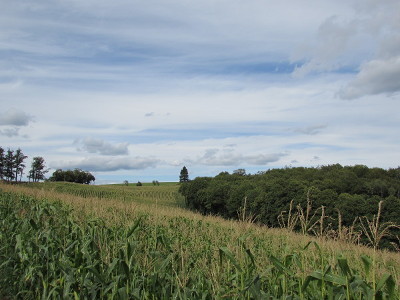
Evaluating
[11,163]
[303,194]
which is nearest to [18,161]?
[11,163]

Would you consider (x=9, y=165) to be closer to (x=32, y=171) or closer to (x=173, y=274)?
(x=32, y=171)

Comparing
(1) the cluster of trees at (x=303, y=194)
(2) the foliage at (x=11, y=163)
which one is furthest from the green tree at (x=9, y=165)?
(1) the cluster of trees at (x=303, y=194)

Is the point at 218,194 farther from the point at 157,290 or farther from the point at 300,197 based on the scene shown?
the point at 157,290

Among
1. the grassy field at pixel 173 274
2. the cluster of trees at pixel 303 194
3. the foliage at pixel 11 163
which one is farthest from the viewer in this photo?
the foliage at pixel 11 163

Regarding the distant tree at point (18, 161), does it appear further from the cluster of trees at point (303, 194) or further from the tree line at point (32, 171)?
the cluster of trees at point (303, 194)

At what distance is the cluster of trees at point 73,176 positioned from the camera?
73625mm

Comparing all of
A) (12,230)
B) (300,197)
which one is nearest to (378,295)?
(12,230)

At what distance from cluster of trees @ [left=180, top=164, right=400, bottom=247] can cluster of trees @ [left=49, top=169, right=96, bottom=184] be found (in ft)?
131

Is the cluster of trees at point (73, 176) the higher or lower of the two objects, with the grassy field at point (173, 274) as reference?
higher

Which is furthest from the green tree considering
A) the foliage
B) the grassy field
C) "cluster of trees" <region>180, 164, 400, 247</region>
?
the grassy field

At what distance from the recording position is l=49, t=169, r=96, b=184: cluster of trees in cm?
7362

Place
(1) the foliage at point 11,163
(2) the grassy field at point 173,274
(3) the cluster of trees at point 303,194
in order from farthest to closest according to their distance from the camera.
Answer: (1) the foliage at point 11,163 < (3) the cluster of trees at point 303,194 < (2) the grassy field at point 173,274

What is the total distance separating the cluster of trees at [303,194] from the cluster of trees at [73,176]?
40.0 meters

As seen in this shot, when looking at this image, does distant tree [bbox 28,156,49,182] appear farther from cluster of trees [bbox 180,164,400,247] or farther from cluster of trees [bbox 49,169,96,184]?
cluster of trees [bbox 180,164,400,247]
